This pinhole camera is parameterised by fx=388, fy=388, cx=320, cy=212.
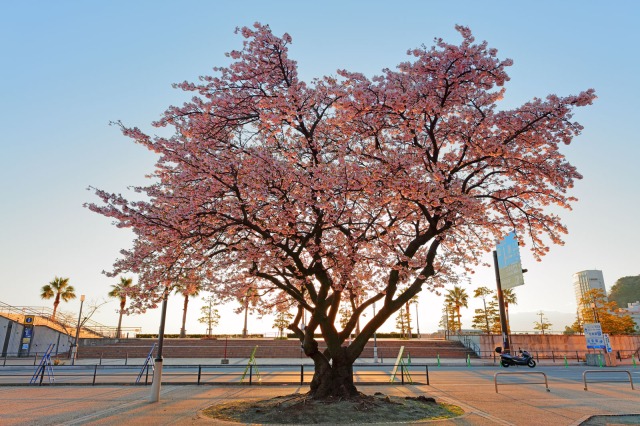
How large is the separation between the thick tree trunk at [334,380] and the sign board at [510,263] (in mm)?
20791

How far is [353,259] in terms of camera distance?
501 inches

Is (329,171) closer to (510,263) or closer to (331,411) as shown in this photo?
(331,411)

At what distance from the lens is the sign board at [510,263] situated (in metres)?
29.6

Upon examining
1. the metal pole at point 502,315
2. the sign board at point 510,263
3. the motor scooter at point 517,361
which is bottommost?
the motor scooter at point 517,361

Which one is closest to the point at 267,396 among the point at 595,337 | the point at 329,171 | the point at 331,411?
the point at 331,411

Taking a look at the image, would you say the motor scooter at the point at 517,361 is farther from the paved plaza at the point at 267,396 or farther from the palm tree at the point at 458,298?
the palm tree at the point at 458,298

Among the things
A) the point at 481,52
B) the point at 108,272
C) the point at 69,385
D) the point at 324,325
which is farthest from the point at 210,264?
the point at 69,385

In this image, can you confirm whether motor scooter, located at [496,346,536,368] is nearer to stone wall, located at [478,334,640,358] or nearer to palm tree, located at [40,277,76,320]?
stone wall, located at [478,334,640,358]

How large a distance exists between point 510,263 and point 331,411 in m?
24.0

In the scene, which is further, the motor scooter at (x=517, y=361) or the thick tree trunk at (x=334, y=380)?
the motor scooter at (x=517, y=361)

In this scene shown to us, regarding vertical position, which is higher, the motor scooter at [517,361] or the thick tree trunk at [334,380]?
the thick tree trunk at [334,380]

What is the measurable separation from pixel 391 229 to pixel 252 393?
29.1 ft

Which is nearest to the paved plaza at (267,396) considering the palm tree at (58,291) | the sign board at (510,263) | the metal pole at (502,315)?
the sign board at (510,263)

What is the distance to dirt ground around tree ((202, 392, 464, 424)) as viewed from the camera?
10578 mm
